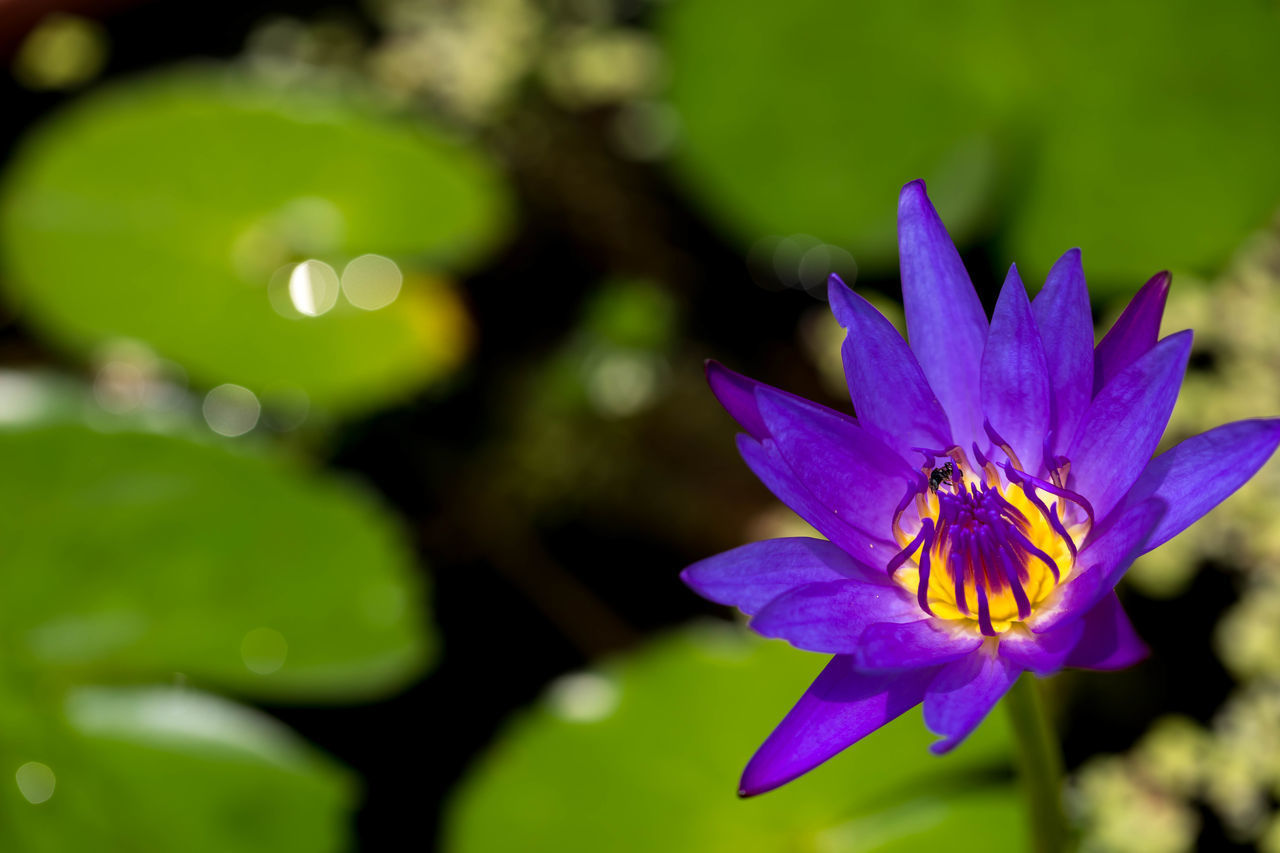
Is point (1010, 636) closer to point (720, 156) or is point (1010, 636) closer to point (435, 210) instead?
point (720, 156)

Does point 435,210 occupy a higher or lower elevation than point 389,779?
higher

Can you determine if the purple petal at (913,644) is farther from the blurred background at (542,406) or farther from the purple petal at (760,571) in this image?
the blurred background at (542,406)

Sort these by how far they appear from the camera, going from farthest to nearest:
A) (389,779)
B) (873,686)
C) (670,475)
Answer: (670,475) < (389,779) < (873,686)

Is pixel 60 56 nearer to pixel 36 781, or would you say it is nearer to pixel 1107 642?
pixel 36 781

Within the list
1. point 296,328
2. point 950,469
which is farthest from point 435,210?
point 950,469

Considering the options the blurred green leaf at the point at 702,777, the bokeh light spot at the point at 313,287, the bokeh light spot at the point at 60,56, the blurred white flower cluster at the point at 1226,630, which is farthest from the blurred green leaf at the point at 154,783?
the bokeh light spot at the point at 60,56

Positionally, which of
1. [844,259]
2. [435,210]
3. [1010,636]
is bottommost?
[435,210]

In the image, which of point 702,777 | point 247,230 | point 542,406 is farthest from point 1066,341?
point 247,230
